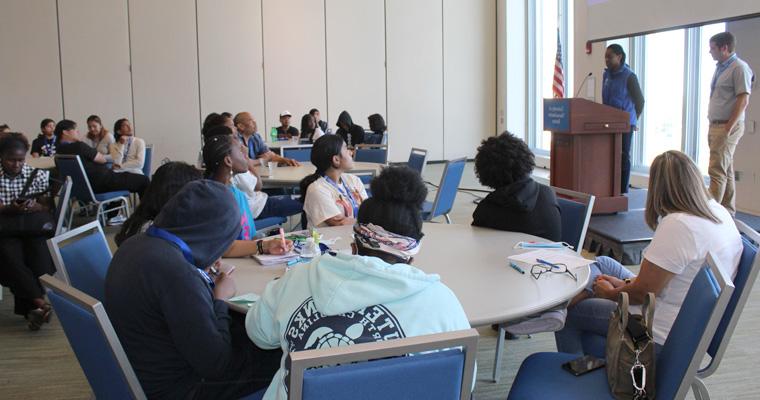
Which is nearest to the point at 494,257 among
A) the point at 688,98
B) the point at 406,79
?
the point at 688,98

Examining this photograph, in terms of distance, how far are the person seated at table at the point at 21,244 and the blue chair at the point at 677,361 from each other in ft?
10.8

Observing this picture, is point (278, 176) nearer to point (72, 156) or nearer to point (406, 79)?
point (72, 156)

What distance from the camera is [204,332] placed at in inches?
69.2

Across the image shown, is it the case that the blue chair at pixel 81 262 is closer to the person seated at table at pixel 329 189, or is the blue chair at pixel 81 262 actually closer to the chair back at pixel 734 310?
the person seated at table at pixel 329 189

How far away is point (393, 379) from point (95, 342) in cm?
83

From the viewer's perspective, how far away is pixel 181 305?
1731mm

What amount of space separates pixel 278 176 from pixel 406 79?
8022 millimetres

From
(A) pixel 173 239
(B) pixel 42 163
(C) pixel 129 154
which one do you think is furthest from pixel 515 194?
(C) pixel 129 154

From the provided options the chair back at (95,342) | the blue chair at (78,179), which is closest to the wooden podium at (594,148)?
the blue chair at (78,179)

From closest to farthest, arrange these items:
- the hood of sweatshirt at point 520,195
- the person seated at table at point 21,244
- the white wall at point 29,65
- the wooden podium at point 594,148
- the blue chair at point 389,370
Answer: the blue chair at point 389,370 → the hood of sweatshirt at point 520,195 → the person seated at table at point 21,244 → the wooden podium at point 594,148 → the white wall at point 29,65

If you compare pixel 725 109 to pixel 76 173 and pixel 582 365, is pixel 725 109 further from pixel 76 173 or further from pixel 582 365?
pixel 76 173

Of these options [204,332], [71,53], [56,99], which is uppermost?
[71,53]

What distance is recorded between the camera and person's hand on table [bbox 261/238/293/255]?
2.68 m

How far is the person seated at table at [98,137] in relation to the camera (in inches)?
329
